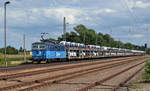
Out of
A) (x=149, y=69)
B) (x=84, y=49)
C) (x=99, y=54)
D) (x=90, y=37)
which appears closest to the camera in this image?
(x=149, y=69)

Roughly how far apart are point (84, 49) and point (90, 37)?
201 feet

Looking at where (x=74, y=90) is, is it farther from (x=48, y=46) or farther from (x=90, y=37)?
(x=90, y=37)

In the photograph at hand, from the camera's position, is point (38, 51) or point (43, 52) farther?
point (38, 51)

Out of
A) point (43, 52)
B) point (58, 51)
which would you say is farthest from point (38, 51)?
point (58, 51)

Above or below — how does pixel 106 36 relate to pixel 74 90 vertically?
above

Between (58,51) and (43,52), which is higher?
(58,51)

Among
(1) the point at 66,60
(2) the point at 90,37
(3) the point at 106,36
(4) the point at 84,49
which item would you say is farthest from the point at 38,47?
(3) the point at 106,36

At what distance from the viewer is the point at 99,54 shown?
66.9 m

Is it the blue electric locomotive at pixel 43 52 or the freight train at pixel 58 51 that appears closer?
the blue electric locomotive at pixel 43 52

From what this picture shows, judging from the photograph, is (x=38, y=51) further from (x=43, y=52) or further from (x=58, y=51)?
(x=58, y=51)

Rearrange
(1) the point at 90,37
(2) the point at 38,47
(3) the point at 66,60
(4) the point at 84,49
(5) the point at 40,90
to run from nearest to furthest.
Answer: (5) the point at 40,90 → (2) the point at 38,47 → (3) the point at 66,60 → (4) the point at 84,49 → (1) the point at 90,37

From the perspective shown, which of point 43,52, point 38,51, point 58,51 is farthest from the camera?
point 58,51

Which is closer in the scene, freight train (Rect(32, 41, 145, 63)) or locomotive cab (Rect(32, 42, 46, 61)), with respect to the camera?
locomotive cab (Rect(32, 42, 46, 61))

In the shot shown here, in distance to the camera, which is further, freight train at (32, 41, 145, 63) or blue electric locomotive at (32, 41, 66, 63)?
freight train at (32, 41, 145, 63)
